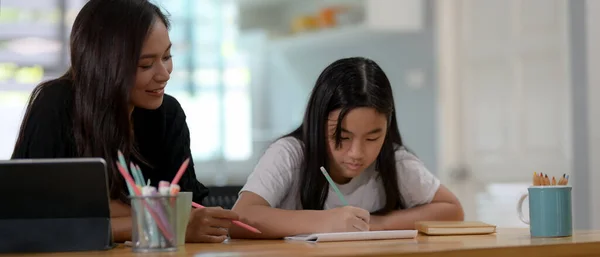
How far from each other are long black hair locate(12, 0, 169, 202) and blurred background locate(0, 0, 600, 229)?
1780mm

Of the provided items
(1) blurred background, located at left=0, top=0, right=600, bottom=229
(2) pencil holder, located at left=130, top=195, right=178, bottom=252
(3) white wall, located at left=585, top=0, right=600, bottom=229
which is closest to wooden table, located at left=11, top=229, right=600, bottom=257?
(2) pencil holder, located at left=130, top=195, right=178, bottom=252

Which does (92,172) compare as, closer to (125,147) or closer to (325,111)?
(125,147)

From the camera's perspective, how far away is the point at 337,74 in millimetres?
2082

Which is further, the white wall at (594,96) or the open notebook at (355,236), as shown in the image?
the white wall at (594,96)

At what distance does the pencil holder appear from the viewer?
4.58 feet

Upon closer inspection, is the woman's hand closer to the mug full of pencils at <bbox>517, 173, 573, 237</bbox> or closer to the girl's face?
the girl's face

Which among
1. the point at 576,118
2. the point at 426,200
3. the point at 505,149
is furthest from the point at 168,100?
the point at 505,149

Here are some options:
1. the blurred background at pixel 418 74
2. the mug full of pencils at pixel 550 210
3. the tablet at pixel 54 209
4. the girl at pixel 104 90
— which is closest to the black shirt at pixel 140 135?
the girl at pixel 104 90

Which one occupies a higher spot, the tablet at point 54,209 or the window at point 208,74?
the window at point 208,74

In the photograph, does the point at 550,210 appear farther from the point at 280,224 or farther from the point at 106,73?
the point at 106,73

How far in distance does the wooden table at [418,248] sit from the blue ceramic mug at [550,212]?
0.10ft

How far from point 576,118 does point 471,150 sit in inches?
44.8

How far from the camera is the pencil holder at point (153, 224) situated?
140 cm

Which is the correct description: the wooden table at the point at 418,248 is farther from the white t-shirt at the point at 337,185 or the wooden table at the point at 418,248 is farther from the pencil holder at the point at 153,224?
the white t-shirt at the point at 337,185
